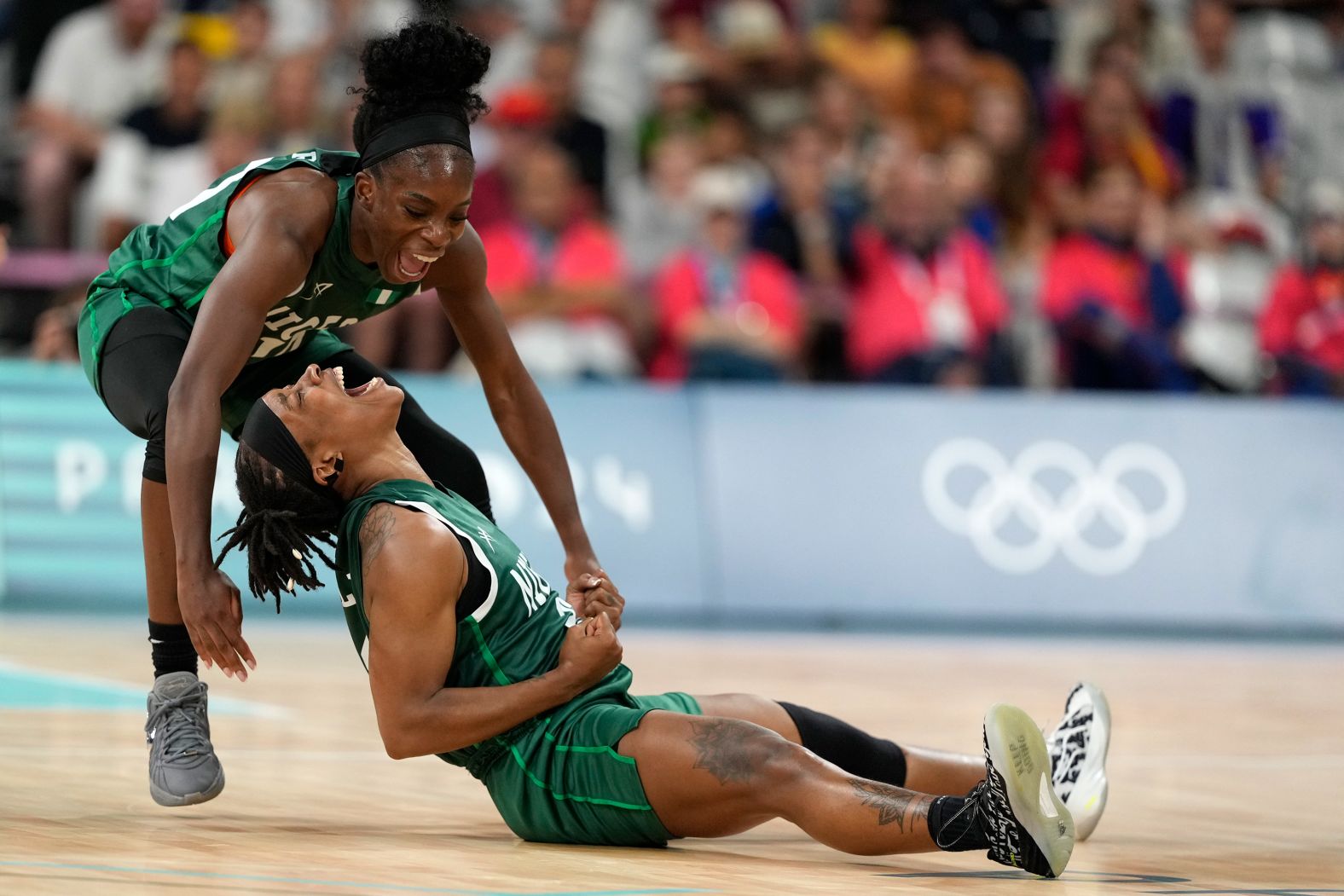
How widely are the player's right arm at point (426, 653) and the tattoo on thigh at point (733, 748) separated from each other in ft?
1.06

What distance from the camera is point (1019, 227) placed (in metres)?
13.9

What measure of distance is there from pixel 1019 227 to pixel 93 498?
6.92 meters

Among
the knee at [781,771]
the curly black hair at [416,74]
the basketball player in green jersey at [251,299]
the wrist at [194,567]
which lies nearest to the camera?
the knee at [781,771]

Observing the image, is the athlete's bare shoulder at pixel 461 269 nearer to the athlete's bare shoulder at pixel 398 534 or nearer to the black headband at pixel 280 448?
the black headband at pixel 280 448

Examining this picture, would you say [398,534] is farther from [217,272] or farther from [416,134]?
[217,272]

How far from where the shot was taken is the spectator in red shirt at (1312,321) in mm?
13312

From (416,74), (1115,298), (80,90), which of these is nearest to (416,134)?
(416,74)

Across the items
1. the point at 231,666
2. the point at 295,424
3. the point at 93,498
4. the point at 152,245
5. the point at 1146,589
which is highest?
the point at 152,245

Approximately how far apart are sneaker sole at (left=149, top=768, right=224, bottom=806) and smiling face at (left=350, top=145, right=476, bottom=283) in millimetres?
1385

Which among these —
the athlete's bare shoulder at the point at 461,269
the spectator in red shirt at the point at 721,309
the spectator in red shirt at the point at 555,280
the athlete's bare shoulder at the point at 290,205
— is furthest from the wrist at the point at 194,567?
the spectator in red shirt at the point at 721,309

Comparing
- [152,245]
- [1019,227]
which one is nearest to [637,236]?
[1019,227]

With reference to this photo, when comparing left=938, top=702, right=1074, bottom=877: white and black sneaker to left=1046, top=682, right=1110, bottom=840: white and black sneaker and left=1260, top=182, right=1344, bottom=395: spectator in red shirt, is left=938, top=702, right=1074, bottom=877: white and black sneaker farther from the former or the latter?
left=1260, top=182, right=1344, bottom=395: spectator in red shirt

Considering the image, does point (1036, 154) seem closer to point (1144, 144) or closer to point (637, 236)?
point (1144, 144)

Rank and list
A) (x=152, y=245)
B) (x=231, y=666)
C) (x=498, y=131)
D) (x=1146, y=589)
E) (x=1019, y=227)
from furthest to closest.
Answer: (x=1019, y=227) → (x=498, y=131) → (x=1146, y=589) → (x=152, y=245) → (x=231, y=666)
